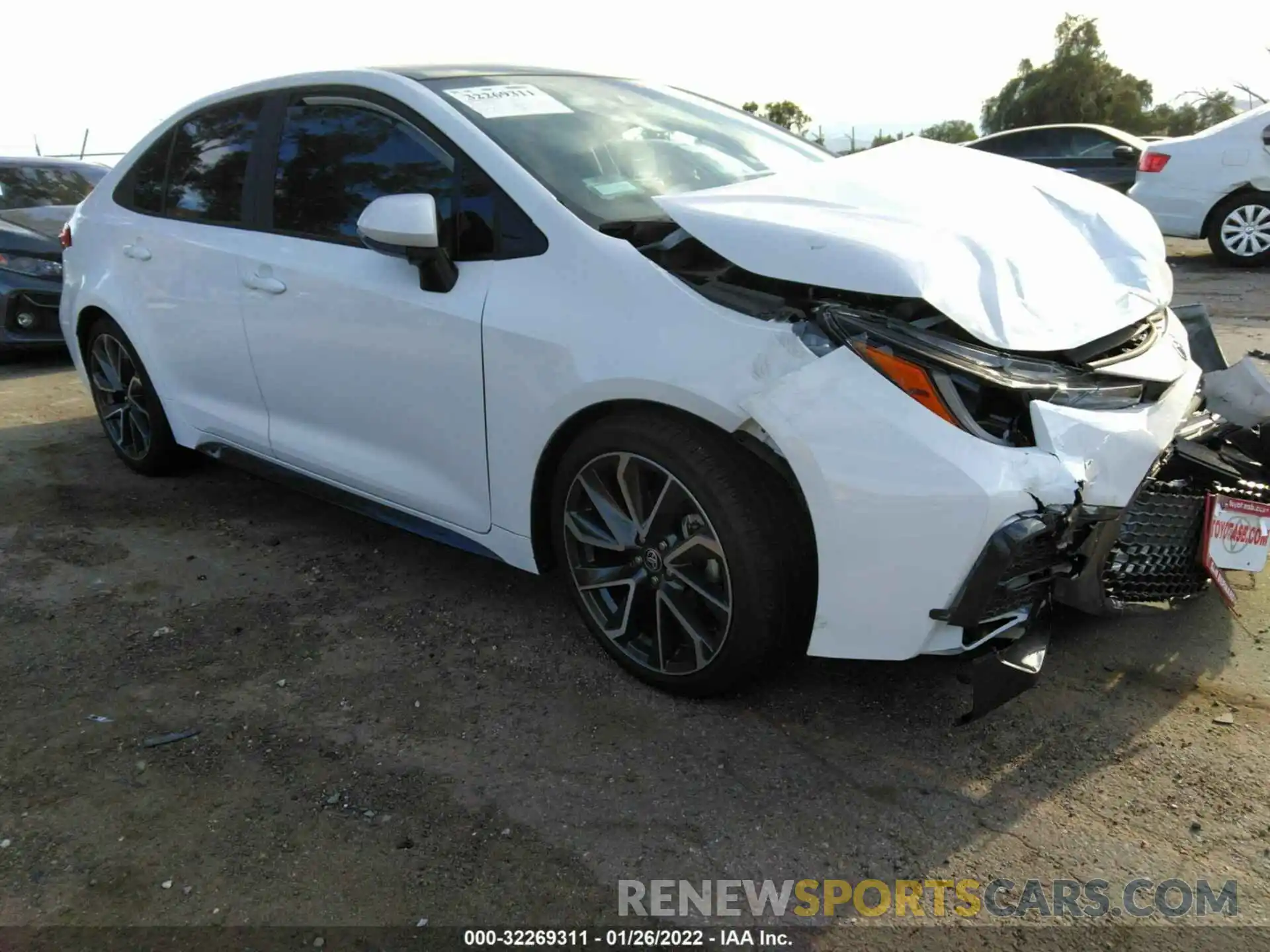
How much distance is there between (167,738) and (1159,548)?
2740mm

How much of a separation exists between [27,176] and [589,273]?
7.89 m

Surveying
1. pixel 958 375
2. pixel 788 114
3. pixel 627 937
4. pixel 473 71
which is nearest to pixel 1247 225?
pixel 473 71

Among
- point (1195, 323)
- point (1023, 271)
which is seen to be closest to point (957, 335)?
point (1023, 271)

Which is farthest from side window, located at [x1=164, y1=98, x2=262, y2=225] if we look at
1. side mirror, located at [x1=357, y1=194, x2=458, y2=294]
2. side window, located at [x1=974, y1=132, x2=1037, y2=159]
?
side window, located at [x1=974, y1=132, x2=1037, y2=159]

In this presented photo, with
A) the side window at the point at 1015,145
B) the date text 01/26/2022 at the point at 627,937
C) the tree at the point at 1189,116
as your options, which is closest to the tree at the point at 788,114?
the tree at the point at 1189,116

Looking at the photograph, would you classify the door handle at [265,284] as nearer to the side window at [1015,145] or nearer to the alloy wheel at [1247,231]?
the alloy wheel at [1247,231]

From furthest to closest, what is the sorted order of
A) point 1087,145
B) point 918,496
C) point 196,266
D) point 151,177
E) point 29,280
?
point 1087,145, point 29,280, point 151,177, point 196,266, point 918,496

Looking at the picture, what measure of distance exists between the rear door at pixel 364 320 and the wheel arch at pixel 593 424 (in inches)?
7.9

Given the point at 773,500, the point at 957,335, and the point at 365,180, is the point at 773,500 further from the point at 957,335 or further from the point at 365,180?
the point at 365,180

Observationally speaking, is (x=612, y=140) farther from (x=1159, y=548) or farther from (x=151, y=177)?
(x=151, y=177)

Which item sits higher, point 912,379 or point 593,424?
point 912,379

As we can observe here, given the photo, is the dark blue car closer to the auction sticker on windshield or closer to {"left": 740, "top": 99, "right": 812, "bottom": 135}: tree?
the auction sticker on windshield

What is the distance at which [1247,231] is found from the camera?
9.57 meters

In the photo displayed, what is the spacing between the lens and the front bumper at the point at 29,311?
23.6 ft
